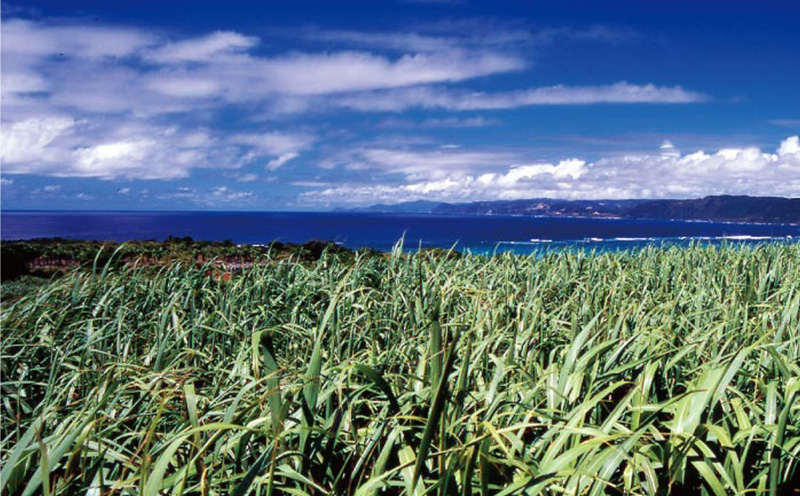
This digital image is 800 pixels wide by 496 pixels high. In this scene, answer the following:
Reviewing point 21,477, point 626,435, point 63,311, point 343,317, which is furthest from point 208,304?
point 626,435

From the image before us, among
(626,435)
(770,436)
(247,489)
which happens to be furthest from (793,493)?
(247,489)

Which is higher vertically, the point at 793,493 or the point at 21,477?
the point at 21,477

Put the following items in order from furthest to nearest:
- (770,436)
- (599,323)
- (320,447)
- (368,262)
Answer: (368,262)
(599,323)
(770,436)
(320,447)

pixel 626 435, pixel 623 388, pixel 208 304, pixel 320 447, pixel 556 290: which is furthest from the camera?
pixel 556 290

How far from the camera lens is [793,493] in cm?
235

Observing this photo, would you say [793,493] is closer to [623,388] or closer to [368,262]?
[623,388]

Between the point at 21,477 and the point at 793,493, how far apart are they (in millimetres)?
2960

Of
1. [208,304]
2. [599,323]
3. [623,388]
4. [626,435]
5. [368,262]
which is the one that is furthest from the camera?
[368,262]

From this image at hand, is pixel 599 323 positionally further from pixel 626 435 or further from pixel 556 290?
pixel 626 435

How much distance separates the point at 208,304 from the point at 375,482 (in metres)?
3.85

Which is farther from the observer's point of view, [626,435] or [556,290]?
[556,290]

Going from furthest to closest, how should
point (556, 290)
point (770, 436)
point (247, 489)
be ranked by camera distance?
point (556, 290), point (770, 436), point (247, 489)

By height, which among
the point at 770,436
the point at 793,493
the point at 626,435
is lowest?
the point at 793,493

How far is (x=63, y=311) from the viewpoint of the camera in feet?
14.0
